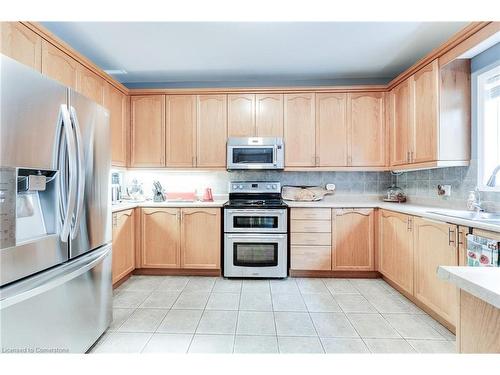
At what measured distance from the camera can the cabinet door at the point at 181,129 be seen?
3.25m

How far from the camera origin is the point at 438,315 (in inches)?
78.8

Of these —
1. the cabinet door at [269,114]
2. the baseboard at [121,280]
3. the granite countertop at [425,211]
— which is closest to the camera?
the granite countertop at [425,211]

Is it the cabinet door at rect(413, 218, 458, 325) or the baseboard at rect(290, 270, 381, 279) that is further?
the baseboard at rect(290, 270, 381, 279)

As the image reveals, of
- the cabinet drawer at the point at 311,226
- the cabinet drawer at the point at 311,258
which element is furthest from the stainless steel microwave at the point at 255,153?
the cabinet drawer at the point at 311,258

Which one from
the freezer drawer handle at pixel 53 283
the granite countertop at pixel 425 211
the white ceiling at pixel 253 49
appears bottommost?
the freezer drawer handle at pixel 53 283

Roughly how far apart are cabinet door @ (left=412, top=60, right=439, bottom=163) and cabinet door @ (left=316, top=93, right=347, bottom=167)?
763 mm

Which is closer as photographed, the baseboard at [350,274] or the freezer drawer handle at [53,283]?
the freezer drawer handle at [53,283]

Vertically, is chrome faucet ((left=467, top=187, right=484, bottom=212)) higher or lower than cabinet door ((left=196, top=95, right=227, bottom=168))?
lower

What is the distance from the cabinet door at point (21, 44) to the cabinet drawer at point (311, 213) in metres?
2.58

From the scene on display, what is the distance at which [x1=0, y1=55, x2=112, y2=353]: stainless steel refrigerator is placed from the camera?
110cm

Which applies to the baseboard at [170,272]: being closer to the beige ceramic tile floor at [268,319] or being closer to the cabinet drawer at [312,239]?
the beige ceramic tile floor at [268,319]

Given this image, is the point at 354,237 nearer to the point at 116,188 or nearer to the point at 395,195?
the point at 395,195

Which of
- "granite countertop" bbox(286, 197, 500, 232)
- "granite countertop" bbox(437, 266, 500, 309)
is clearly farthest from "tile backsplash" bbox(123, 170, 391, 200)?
"granite countertop" bbox(437, 266, 500, 309)

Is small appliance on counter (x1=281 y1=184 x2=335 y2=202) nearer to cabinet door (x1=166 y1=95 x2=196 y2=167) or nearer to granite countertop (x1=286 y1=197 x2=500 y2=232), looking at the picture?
granite countertop (x1=286 y1=197 x2=500 y2=232)
